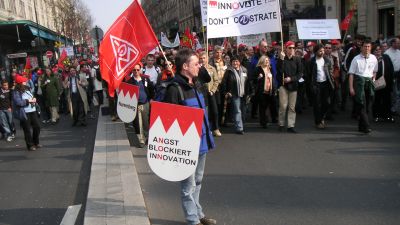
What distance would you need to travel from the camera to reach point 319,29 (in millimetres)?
14820

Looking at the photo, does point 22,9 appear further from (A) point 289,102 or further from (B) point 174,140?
(B) point 174,140

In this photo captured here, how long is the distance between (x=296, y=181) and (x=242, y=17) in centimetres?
462

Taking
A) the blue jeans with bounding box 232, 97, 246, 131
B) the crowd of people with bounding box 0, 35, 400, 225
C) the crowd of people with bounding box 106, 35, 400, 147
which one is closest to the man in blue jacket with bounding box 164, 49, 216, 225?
the crowd of people with bounding box 0, 35, 400, 225

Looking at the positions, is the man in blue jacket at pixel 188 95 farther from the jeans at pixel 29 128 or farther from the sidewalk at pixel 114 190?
the jeans at pixel 29 128

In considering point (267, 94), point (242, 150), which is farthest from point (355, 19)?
point (242, 150)

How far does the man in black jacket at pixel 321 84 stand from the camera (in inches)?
373

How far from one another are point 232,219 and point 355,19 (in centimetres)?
2823

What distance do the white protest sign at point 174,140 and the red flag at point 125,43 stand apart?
2.41 m

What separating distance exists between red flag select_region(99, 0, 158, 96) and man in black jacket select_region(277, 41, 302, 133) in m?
3.43

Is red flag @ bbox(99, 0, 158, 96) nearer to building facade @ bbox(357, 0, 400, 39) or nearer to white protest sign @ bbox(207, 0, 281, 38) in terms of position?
white protest sign @ bbox(207, 0, 281, 38)

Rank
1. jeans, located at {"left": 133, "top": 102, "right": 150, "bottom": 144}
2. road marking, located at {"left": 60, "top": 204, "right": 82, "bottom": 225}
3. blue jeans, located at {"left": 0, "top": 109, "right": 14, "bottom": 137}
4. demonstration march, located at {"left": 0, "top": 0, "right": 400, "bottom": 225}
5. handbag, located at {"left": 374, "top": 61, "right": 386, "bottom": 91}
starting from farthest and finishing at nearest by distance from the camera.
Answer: blue jeans, located at {"left": 0, "top": 109, "right": 14, "bottom": 137}
handbag, located at {"left": 374, "top": 61, "right": 386, "bottom": 91}
jeans, located at {"left": 133, "top": 102, "right": 150, "bottom": 144}
road marking, located at {"left": 60, "top": 204, "right": 82, "bottom": 225}
demonstration march, located at {"left": 0, "top": 0, "right": 400, "bottom": 225}

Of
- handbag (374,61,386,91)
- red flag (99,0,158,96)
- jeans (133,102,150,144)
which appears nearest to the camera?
red flag (99,0,158,96)

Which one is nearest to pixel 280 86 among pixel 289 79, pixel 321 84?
pixel 289 79

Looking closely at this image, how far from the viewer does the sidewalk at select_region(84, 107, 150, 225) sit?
4.96 meters
